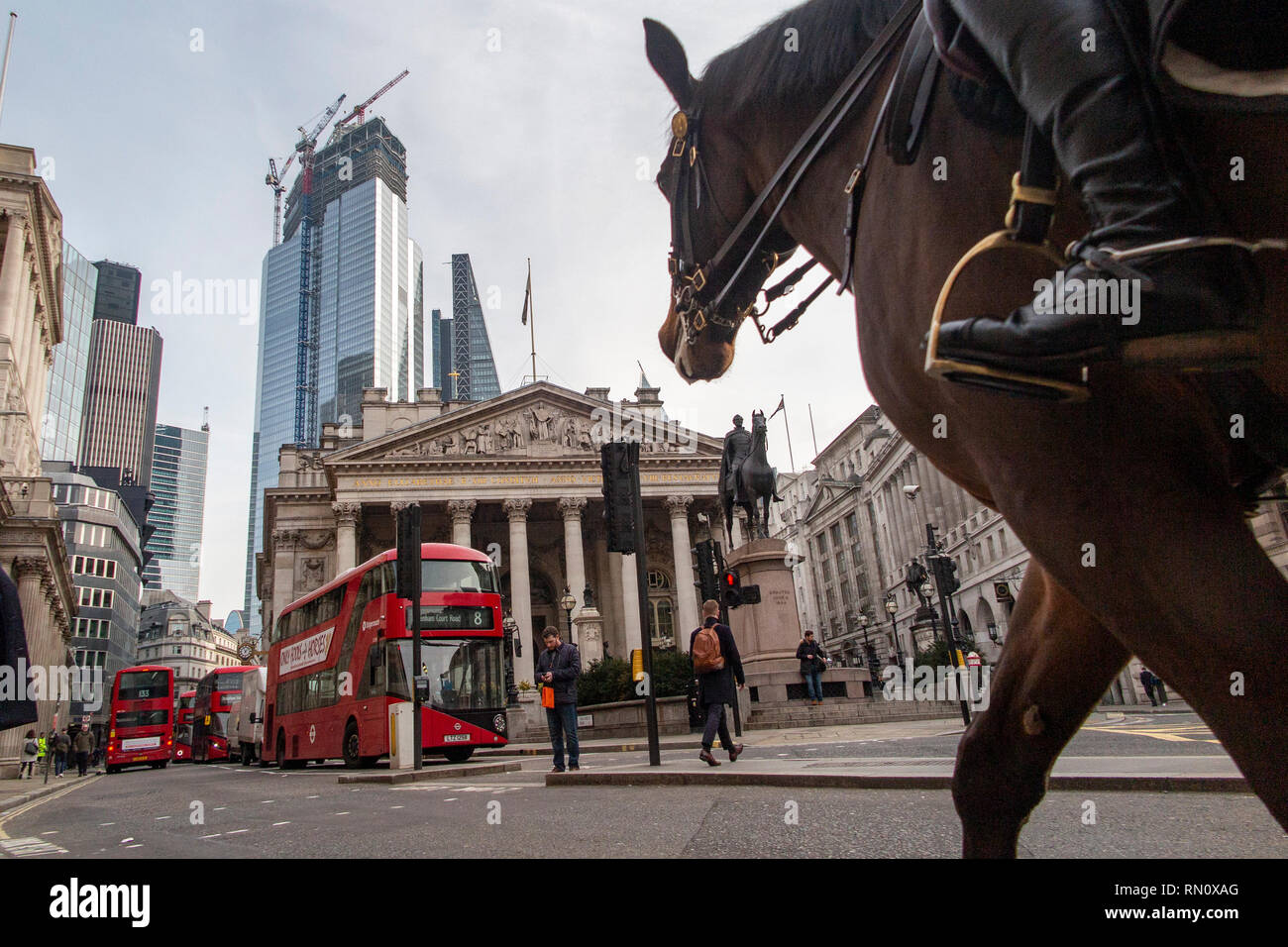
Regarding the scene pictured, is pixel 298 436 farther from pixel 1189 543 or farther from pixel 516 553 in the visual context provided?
pixel 1189 543

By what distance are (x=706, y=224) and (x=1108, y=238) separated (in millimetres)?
1628

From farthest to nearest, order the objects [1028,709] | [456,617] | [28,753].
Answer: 1. [28,753]
2. [456,617]
3. [1028,709]

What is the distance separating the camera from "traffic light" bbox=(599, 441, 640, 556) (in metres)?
12.0

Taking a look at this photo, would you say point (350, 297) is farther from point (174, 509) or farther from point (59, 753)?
point (59, 753)

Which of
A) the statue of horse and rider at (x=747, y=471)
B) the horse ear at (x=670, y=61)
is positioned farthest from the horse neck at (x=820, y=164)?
the statue of horse and rider at (x=747, y=471)

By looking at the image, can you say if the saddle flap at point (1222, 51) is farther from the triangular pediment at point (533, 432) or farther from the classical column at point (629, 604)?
the triangular pediment at point (533, 432)

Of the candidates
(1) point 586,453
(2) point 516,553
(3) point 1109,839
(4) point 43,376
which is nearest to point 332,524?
(2) point 516,553

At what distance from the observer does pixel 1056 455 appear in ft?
3.96

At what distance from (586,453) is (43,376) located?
3912 centimetres

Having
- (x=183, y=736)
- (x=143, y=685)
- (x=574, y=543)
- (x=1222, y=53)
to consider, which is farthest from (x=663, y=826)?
(x=183, y=736)

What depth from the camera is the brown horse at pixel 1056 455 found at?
1068 millimetres
